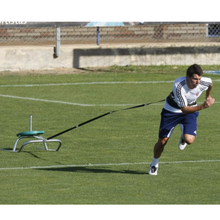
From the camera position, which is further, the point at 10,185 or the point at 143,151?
the point at 143,151

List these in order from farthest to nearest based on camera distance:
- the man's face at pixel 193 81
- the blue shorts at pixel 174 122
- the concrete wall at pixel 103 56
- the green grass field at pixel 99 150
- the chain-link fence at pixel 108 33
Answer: the chain-link fence at pixel 108 33 → the concrete wall at pixel 103 56 → the blue shorts at pixel 174 122 → the man's face at pixel 193 81 → the green grass field at pixel 99 150

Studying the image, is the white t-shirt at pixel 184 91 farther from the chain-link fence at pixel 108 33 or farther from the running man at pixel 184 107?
the chain-link fence at pixel 108 33

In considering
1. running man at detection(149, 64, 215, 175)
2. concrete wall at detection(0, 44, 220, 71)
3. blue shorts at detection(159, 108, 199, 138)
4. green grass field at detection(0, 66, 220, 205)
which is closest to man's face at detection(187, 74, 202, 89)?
running man at detection(149, 64, 215, 175)

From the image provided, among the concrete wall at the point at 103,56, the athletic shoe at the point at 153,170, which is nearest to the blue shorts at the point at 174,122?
the athletic shoe at the point at 153,170

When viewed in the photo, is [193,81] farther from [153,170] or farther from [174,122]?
[153,170]

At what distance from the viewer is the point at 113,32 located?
36281mm

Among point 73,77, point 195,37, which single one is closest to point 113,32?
point 195,37

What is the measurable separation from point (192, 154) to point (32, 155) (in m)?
2.89

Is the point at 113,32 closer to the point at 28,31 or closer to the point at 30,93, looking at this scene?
the point at 28,31

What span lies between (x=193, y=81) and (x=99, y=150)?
149 inches

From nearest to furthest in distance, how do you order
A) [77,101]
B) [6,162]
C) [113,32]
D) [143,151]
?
[6,162] → [143,151] → [77,101] → [113,32]

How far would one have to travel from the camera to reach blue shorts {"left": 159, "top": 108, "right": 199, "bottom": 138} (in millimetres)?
12359

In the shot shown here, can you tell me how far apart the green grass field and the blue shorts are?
67cm

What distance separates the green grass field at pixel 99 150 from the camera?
36.2 feet
